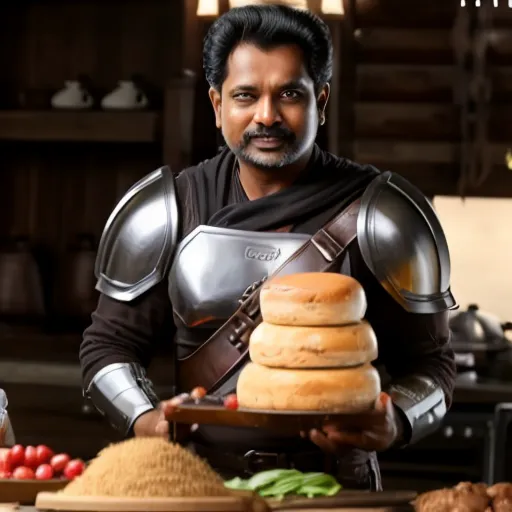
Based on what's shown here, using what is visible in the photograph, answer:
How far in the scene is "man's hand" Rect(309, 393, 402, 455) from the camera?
179 centimetres

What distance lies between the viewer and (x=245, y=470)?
2.09 meters

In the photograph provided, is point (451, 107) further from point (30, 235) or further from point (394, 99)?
point (30, 235)

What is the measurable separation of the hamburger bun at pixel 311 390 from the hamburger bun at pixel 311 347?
0.01 m

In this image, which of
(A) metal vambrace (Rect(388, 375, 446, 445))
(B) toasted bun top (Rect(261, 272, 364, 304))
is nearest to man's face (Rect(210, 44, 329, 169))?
(B) toasted bun top (Rect(261, 272, 364, 304))

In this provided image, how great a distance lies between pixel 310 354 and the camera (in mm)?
1798

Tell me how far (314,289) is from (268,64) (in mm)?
479

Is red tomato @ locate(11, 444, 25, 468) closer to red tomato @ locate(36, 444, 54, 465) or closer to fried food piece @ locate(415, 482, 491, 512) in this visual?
red tomato @ locate(36, 444, 54, 465)

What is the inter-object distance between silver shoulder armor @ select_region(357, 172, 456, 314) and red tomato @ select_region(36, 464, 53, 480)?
2.09ft

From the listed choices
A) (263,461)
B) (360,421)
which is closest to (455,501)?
(360,421)

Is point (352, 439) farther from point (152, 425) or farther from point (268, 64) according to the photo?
point (268, 64)

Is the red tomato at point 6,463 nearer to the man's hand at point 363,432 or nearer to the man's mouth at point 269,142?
the man's hand at point 363,432

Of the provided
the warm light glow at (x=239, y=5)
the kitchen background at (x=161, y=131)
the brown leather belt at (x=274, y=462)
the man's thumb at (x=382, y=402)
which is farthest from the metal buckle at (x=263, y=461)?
the warm light glow at (x=239, y=5)

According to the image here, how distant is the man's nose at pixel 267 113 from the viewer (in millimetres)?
2072

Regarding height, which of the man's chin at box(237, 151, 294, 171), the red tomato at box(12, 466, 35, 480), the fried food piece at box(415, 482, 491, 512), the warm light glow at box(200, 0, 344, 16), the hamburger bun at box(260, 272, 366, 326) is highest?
the warm light glow at box(200, 0, 344, 16)
